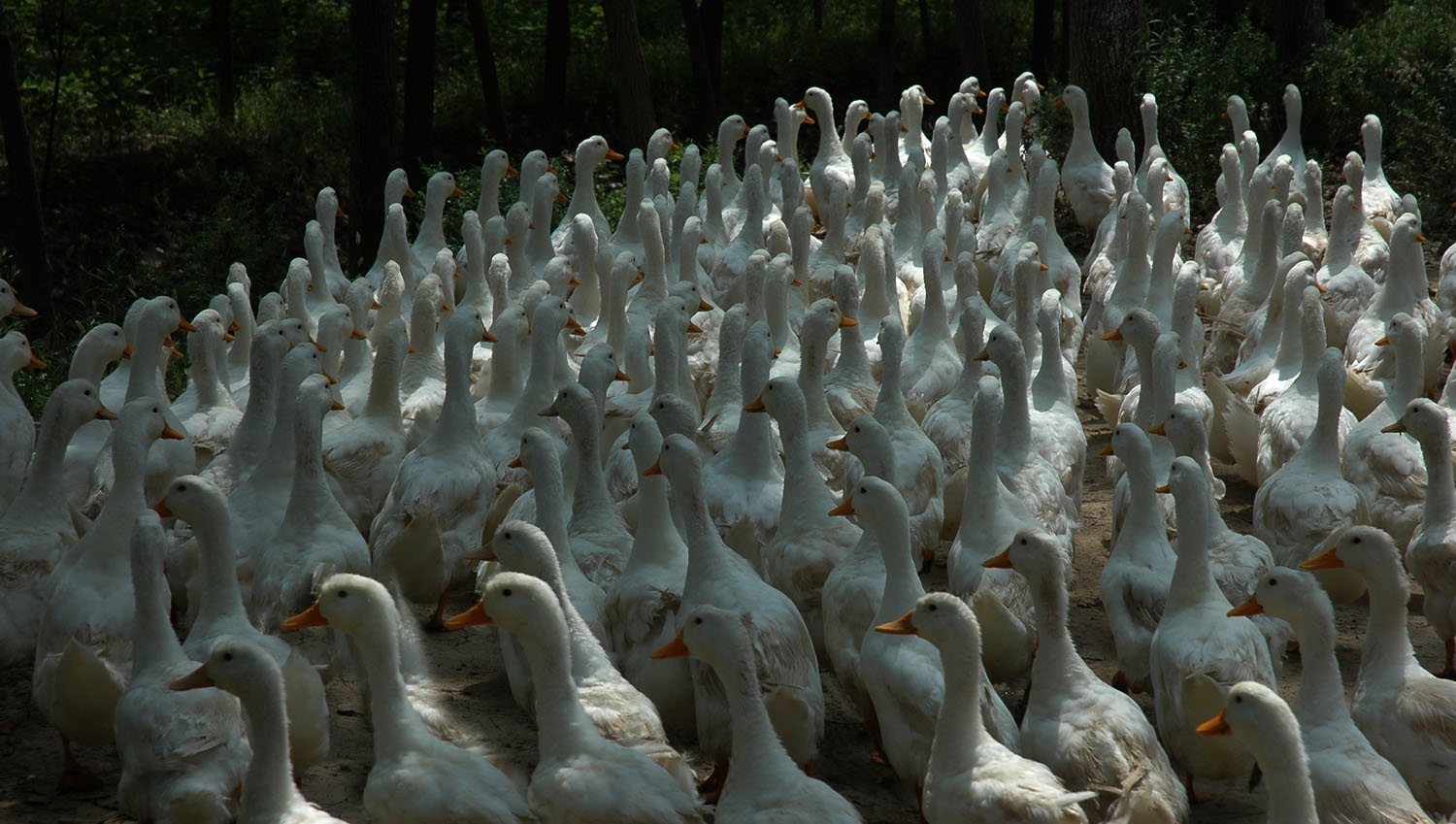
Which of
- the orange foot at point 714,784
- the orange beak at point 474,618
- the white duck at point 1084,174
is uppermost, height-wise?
the white duck at point 1084,174

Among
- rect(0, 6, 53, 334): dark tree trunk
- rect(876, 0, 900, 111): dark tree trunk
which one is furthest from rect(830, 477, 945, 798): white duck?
rect(876, 0, 900, 111): dark tree trunk

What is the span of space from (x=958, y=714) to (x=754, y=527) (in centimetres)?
201

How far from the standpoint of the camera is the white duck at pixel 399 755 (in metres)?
3.95

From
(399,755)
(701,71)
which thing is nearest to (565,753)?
(399,755)

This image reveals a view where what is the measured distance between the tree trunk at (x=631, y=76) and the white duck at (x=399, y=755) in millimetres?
10080

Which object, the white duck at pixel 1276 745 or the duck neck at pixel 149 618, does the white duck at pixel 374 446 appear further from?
the white duck at pixel 1276 745

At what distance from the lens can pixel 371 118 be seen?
11.5 meters

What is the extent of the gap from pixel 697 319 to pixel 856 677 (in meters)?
4.08

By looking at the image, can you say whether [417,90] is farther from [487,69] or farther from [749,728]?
[749,728]

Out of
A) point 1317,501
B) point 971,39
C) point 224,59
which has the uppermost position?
point 224,59

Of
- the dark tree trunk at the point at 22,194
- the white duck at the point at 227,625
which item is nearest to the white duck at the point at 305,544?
the white duck at the point at 227,625

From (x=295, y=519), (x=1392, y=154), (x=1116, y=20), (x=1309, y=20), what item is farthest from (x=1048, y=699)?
(x=1309, y=20)

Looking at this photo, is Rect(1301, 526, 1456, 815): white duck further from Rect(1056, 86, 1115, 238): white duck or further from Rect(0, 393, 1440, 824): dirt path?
Rect(1056, 86, 1115, 238): white duck

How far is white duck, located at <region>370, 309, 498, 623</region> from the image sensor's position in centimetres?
581
